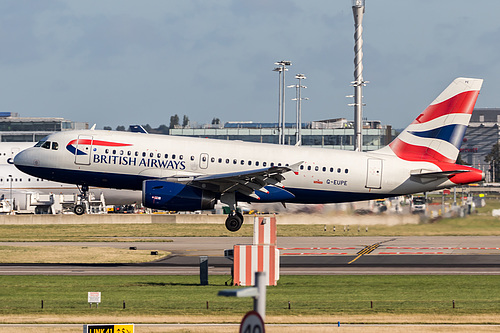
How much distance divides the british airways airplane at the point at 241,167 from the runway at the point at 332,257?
13.2 feet

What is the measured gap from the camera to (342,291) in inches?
1513

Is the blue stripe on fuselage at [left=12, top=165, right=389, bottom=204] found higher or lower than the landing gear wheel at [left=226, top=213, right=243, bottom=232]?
higher

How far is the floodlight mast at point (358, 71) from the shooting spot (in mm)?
133250

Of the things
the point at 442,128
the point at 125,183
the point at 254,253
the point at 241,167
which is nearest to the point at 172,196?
the point at 125,183

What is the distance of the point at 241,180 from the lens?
155 feet

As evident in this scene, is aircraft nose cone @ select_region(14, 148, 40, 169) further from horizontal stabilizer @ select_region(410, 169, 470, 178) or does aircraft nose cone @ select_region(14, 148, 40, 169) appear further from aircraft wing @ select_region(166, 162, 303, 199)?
horizontal stabilizer @ select_region(410, 169, 470, 178)

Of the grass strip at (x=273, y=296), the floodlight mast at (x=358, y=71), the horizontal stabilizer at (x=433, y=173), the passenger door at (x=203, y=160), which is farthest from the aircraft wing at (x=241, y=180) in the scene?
the floodlight mast at (x=358, y=71)

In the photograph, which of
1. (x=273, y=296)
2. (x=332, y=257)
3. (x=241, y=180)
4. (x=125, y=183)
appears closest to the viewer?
(x=273, y=296)

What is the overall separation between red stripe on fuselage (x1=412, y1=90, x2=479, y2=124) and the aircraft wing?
10685 millimetres

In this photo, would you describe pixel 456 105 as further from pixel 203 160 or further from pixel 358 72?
pixel 358 72

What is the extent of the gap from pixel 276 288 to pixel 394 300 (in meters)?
6.30

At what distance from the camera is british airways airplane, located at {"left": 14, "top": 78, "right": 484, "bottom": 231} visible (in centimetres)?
4766

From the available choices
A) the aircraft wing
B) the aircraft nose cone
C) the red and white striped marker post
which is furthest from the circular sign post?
the aircraft nose cone

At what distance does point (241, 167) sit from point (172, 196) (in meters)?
4.77
